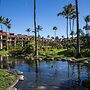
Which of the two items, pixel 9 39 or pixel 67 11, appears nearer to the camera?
pixel 67 11

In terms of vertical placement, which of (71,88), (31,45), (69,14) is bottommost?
(71,88)

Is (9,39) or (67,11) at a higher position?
(67,11)

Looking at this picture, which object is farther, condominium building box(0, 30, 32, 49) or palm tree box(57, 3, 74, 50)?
condominium building box(0, 30, 32, 49)

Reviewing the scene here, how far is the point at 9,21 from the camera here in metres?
108

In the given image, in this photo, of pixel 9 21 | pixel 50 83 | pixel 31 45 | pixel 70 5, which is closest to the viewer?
pixel 50 83

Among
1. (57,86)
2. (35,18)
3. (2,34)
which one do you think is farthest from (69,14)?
(57,86)

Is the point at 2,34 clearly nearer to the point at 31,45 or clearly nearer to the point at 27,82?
the point at 31,45

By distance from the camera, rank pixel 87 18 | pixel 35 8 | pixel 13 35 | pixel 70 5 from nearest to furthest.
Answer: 1. pixel 35 8
2. pixel 70 5
3. pixel 87 18
4. pixel 13 35

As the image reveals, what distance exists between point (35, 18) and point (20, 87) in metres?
36.0

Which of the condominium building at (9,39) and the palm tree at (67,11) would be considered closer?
the palm tree at (67,11)

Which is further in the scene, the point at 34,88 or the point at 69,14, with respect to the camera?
the point at 69,14

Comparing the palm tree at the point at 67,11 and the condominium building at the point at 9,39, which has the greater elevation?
the palm tree at the point at 67,11

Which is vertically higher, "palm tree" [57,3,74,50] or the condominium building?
"palm tree" [57,3,74,50]

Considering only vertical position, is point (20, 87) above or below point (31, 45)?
below
